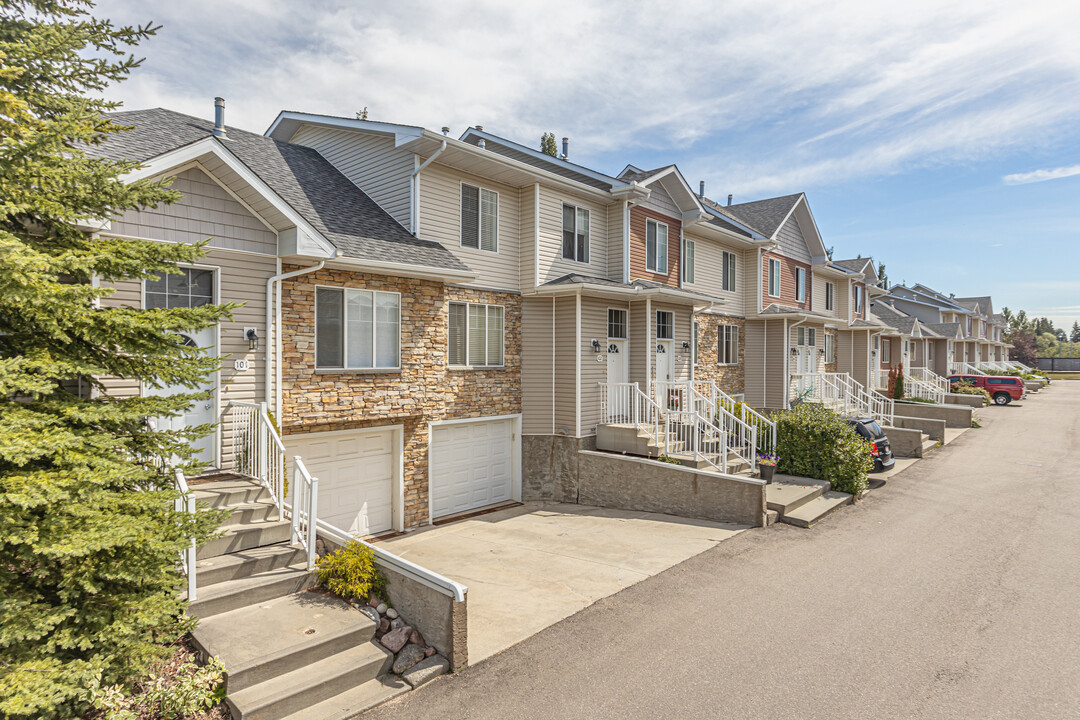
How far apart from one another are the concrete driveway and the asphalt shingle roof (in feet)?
17.7

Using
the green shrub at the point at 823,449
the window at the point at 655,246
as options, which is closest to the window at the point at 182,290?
the window at the point at 655,246

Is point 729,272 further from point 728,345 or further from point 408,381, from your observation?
point 408,381

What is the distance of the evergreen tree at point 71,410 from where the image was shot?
13.1ft

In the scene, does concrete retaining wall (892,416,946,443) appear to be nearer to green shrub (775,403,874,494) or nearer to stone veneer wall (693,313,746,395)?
stone veneer wall (693,313,746,395)

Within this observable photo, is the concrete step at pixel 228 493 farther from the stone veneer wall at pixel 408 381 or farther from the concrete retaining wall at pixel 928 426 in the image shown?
the concrete retaining wall at pixel 928 426

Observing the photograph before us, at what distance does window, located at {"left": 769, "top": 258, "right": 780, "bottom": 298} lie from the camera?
22625 mm

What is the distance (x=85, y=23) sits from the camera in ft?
16.2

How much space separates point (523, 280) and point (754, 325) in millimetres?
11572

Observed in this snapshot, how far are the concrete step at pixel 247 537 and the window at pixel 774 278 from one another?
20212 mm

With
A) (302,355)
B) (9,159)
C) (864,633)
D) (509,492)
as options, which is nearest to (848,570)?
(864,633)

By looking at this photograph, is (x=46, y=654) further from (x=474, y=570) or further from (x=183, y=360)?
(x=474, y=570)

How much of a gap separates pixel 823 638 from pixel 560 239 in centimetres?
1058

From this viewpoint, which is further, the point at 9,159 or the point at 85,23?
the point at 85,23

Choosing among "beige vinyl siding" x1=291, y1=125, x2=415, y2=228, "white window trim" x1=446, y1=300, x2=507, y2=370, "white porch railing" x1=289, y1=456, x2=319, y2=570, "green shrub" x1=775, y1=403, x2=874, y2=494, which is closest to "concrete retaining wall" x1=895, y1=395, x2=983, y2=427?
"green shrub" x1=775, y1=403, x2=874, y2=494
